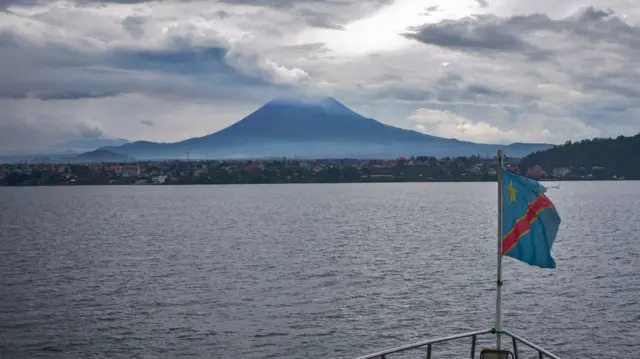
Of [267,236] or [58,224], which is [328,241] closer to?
[267,236]

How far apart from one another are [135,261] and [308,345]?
117ft

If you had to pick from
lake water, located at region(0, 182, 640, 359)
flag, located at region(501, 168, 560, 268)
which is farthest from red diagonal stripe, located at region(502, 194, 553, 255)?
lake water, located at region(0, 182, 640, 359)

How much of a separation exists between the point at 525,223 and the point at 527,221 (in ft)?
0.19

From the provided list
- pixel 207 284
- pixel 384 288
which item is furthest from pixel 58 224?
pixel 384 288

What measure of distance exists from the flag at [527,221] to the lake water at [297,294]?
19.3 meters

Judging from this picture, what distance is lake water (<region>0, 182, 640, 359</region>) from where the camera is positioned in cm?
3675

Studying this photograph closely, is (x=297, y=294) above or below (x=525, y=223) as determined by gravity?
below

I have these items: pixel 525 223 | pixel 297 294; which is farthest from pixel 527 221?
pixel 297 294

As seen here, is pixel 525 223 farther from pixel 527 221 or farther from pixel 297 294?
pixel 297 294

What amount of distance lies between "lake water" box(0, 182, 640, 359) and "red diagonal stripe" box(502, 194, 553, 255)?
19218 millimetres

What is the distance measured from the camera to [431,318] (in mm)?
41312

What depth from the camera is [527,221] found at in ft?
53.7

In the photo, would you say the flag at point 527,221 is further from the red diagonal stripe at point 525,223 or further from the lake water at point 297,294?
the lake water at point 297,294

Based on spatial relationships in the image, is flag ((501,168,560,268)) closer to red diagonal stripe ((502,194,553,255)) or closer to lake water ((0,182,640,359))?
red diagonal stripe ((502,194,553,255))
